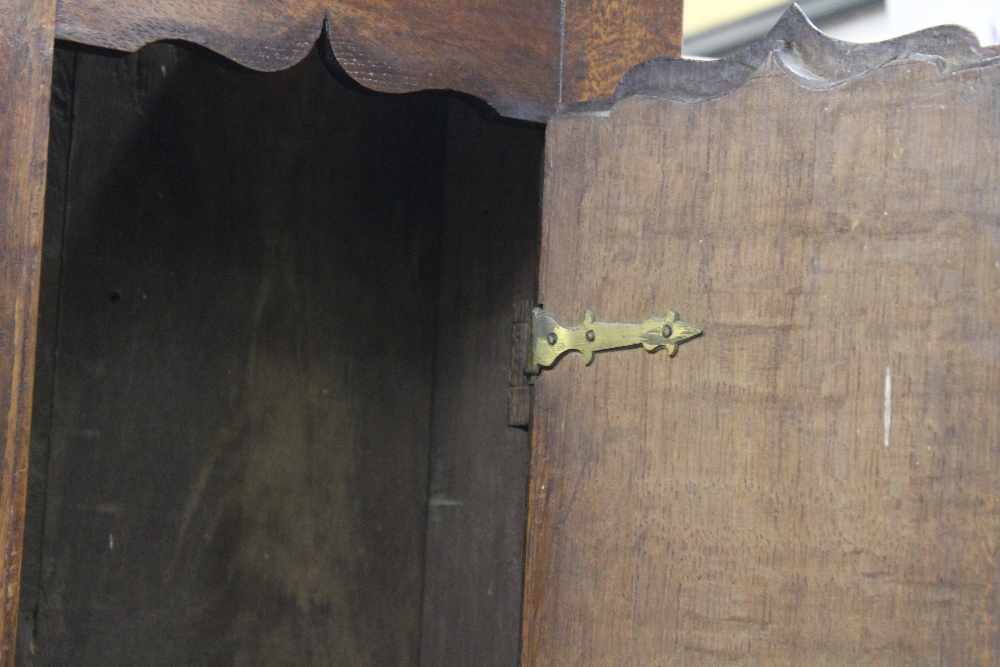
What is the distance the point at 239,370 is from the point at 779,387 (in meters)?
0.79

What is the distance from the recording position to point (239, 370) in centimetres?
154

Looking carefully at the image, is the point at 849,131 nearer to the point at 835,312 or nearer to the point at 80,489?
→ the point at 835,312

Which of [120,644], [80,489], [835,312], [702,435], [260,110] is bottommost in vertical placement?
[120,644]

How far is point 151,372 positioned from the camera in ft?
4.82

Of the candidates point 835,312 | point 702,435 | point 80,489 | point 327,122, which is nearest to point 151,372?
point 80,489

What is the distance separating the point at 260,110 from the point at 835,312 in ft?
2.88

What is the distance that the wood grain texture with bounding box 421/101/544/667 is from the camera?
1532 millimetres

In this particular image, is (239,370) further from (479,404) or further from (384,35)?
(384,35)

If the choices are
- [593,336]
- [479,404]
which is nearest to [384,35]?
[593,336]

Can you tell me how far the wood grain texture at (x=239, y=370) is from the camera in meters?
1.42

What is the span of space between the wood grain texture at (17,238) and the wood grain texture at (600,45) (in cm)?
52

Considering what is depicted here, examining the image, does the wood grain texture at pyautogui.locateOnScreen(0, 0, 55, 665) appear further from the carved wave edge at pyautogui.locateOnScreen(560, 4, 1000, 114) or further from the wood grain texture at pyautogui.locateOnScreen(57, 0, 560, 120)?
the carved wave edge at pyautogui.locateOnScreen(560, 4, 1000, 114)

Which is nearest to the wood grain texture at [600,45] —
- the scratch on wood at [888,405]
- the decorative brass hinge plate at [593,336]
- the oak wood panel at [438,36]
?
the oak wood panel at [438,36]

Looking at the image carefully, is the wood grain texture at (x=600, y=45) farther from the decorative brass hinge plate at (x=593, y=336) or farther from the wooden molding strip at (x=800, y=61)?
the decorative brass hinge plate at (x=593, y=336)
